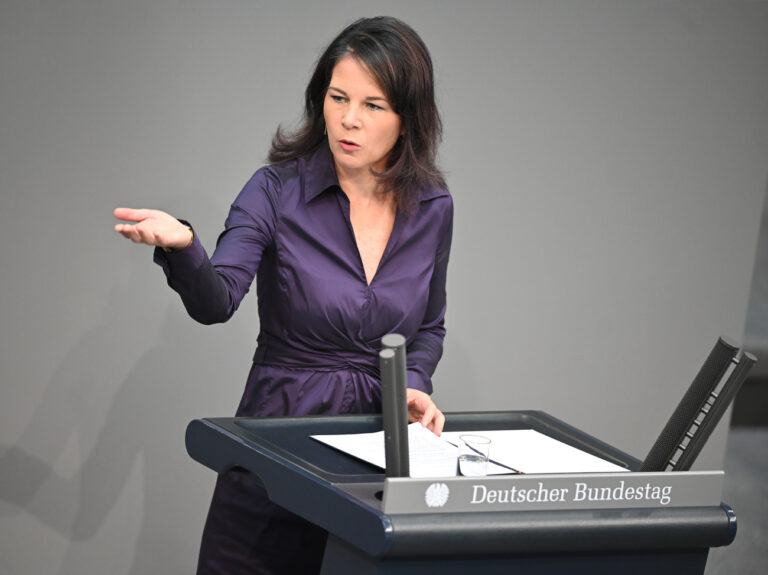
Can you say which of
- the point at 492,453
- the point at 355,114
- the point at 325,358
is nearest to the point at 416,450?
the point at 492,453

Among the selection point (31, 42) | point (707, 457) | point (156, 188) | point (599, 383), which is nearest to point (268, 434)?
point (156, 188)

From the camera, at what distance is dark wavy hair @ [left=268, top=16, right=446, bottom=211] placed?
6.48 feet

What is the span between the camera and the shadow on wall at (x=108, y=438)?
2.89 metres

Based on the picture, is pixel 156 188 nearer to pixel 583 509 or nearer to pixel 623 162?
pixel 623 162

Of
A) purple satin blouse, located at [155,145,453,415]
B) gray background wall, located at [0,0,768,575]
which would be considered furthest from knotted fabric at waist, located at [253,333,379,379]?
gray background wall, located at [0,0,768,575]

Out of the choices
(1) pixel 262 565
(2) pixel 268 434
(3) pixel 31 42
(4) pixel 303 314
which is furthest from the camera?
(3) pixel 31 42

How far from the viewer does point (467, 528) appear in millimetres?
1240

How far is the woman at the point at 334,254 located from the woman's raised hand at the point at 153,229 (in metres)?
0.31

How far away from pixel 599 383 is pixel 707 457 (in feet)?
2.15

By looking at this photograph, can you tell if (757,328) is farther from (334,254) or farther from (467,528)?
(467,528)

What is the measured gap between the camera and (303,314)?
196 cm

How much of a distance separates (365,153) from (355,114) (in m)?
0.09

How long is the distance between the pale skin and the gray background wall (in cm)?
96

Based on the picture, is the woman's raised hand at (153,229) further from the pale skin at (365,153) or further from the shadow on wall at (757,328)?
the shadow on wall at (757,328)
